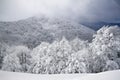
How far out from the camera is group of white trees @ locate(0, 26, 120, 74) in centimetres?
241

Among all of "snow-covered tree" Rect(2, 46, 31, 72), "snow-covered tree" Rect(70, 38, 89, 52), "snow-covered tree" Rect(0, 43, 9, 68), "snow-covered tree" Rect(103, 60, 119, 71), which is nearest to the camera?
"snow-covered tree" Rect(103, 60, 119, 71)

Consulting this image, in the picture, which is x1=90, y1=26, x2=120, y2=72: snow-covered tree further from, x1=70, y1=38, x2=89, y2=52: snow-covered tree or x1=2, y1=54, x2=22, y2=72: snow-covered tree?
x1=2, y1=54, x2=22, y2=72: snow-covered tree

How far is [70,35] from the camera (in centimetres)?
265

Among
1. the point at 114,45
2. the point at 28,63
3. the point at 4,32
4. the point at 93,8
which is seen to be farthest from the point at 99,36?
the point at 4,32

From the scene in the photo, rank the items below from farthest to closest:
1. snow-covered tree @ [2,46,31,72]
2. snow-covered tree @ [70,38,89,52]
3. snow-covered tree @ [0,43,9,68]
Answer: snow-covered tree @ [0,43,9,68] → snow-covered tree @ [2,46,31,72] → snow-covered tree @ [70,38,89,52]

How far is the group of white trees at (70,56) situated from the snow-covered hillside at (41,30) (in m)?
0.08

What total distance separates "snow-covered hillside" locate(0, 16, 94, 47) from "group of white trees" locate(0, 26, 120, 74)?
8 cm

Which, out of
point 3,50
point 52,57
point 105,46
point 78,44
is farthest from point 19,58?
point 105,46

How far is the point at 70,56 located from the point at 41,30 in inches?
21.0

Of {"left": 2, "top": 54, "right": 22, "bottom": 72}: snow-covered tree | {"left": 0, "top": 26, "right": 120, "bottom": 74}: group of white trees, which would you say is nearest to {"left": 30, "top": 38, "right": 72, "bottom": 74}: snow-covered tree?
{"left": 0, "top": 26, "right": 120, "bottom": 74}: group of white trees

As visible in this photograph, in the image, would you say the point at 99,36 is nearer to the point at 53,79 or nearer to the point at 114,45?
the point at 114,45

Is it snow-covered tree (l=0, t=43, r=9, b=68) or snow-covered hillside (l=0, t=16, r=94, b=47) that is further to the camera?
snow-covered tree (l=0, t=43, r=9, b=68)

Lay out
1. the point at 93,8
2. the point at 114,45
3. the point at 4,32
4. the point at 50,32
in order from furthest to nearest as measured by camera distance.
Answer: the point at 4,32, the point at 50,32, the point at 93,8, the point at 114,45

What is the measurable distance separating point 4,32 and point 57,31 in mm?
820
